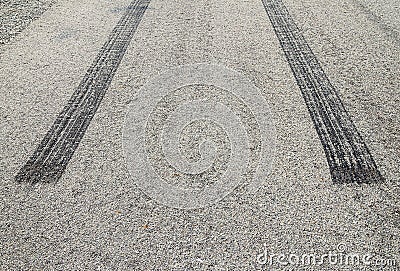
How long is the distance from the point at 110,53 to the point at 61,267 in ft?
10.8

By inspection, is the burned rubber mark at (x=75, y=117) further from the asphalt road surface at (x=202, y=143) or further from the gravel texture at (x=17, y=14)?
the gravel texture at (x=17, y=14)

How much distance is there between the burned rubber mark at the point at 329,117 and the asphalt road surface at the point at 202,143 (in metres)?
0.02

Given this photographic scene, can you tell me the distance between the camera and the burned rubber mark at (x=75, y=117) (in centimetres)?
367

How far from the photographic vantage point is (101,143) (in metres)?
3.96

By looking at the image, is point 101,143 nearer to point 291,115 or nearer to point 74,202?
point 74,202

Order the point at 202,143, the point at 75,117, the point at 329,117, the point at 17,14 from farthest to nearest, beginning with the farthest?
1. the point at 17,14
2. the point at 75,117
3. the point at 329,117
4. the point at 202,143

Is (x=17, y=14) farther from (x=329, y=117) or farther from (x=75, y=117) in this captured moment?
(x=329, y=117)

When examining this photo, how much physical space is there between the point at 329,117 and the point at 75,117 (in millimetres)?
2508

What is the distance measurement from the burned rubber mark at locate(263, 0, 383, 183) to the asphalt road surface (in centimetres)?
2

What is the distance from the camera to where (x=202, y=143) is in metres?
3.90

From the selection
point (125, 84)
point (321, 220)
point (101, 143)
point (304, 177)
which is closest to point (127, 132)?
point (101, 143)

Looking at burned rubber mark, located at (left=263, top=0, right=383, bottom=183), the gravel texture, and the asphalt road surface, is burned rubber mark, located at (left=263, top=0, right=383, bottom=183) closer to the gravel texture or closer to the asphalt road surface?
the asphalt road surface

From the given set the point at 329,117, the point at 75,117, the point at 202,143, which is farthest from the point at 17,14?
the point at 329,117

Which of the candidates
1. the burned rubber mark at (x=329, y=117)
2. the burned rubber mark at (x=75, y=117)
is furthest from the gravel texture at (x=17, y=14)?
A: the burned rubber mark at (x=329, y=117)
